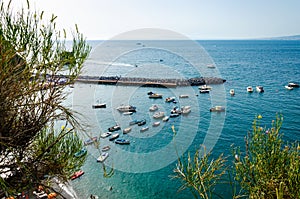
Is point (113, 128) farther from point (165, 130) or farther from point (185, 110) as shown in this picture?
point (185, 110)

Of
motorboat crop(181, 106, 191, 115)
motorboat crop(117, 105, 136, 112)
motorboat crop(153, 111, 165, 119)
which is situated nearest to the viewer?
motorboat crop(153, 111, 165, 119)

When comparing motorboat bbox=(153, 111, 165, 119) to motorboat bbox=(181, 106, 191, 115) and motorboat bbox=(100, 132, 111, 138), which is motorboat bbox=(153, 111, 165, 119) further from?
motorboat bbox=(100, 132, 111, 138)

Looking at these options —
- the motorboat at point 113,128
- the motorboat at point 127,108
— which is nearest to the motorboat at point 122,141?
the motorboat at point 113,128

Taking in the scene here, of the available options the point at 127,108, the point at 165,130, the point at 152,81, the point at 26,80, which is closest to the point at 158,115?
the point at 165,130

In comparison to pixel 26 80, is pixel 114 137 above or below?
below

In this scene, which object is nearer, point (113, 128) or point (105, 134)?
point (105, 134)

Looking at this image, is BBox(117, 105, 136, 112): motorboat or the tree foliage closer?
the tree foliage

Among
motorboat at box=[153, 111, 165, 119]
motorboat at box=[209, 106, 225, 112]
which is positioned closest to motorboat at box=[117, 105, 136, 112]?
motorboat at box=[153, 111, 165, 119]

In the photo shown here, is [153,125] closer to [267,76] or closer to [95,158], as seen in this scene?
[95,158]

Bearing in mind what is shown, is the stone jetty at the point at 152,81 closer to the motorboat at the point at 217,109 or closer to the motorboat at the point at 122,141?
the motorboat at the point at 217,109

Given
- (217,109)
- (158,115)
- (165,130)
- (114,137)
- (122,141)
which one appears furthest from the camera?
(217,109)

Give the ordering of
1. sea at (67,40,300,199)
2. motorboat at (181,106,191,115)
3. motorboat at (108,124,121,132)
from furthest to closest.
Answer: motorboat at (181,106,191,115) → motorboat at (108,124,121,132) → sea at (67,40,300,199)

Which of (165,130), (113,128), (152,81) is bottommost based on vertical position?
(165,130)

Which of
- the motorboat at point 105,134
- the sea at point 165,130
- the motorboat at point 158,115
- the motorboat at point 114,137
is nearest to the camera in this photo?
the sea at point 165,130
